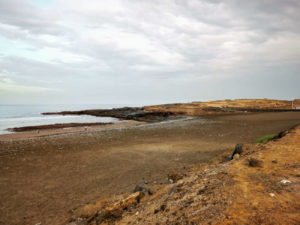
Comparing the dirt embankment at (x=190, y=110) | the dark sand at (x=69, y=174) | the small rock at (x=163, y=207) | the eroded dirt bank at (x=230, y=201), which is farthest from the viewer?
the dirt embankment at (x=190, y=110)

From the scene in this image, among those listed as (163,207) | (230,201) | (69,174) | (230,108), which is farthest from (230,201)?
(230,108)

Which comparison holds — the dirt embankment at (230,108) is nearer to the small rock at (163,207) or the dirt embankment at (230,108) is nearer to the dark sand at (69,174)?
the dark sand at (69,174)

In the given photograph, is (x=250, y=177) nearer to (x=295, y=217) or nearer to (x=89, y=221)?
(x=295, y=217)

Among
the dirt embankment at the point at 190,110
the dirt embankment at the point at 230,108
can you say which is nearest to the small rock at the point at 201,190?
the dirt embankment at the point at 190,110

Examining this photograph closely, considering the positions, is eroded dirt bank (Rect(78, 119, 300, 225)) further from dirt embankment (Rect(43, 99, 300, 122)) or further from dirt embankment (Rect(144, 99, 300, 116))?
dirt embankment (Rect(144, 99, 300, 116))

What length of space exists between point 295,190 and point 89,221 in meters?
5.75

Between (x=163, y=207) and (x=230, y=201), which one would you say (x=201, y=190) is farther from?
(x=163, y=207)

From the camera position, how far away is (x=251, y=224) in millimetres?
3035

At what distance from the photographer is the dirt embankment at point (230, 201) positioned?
332 centimetres

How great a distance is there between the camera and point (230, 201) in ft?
12.4

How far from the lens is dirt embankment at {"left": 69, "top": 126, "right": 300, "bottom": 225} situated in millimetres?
3318

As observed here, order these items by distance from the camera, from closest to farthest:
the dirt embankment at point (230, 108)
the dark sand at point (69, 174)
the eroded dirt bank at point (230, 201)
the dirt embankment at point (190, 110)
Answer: the eroded dirt bank at point (230, 201), the dark sand at point (69, 174), the dirt embankment at point (190, 110), the dirt embankment at point (230, 108)

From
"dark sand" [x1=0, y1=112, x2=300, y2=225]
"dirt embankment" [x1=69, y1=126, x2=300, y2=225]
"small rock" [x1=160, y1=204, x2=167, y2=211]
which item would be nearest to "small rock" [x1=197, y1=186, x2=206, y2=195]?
"dirt embankment" [x1=69, y1=126, x2=300, y2=225]

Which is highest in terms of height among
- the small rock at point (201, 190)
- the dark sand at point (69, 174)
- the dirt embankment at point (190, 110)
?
the dirt embankment at point (190, 110)
